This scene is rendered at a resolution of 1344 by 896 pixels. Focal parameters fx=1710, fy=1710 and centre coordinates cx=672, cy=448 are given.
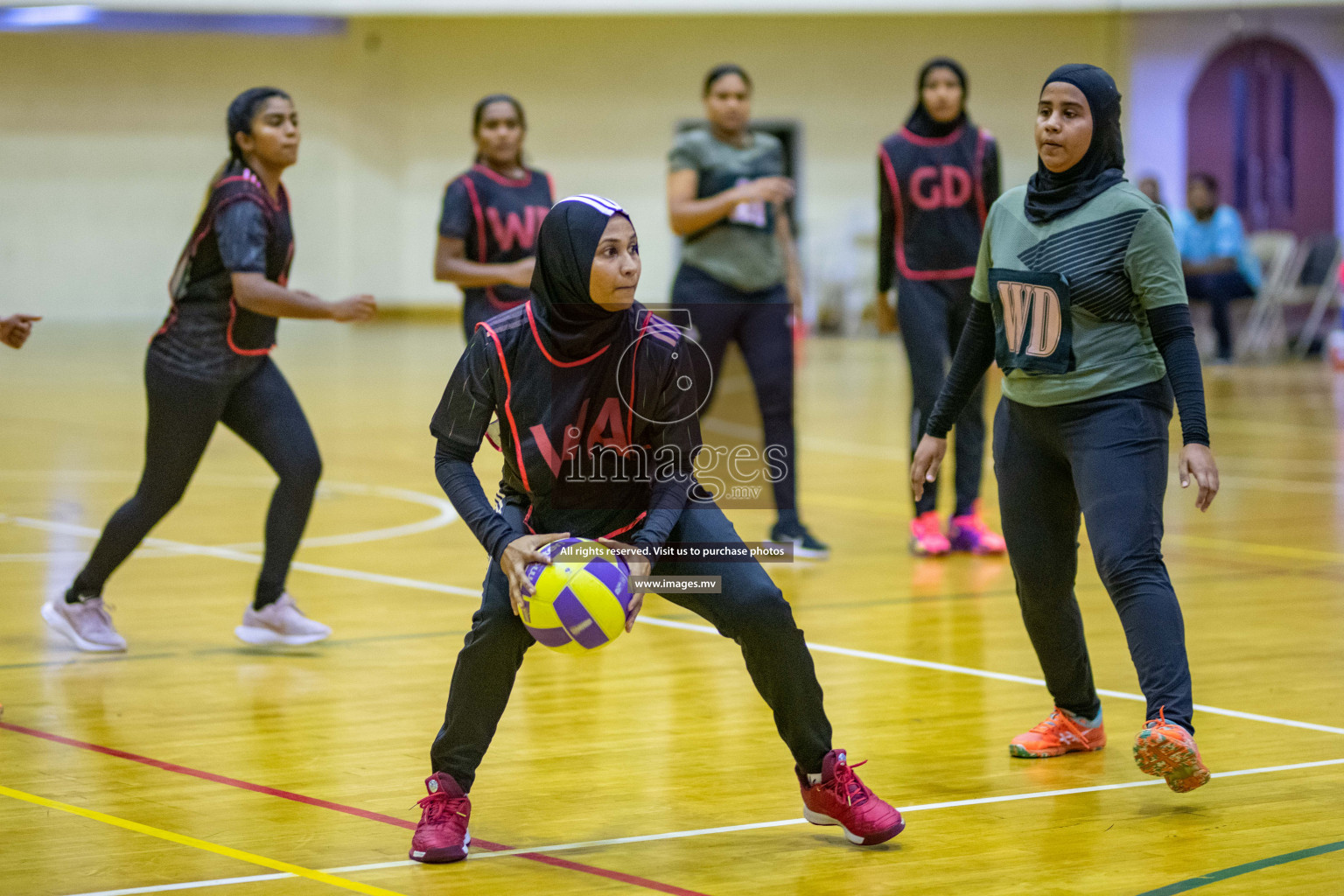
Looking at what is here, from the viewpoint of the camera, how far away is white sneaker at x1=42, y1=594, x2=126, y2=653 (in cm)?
597

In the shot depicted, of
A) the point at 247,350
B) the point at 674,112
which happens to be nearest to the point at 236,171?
the point at 247,350

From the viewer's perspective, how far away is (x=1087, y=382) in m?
Answer: 4.29

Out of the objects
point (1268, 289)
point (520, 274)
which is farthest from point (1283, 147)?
point (520, 274)

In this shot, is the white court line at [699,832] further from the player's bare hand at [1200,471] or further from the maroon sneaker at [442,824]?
the player's bare hand at [1200,471]

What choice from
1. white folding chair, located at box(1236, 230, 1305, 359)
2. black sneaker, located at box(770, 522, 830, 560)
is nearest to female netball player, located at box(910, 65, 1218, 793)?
Answer: black sneaker, located at box(770, 522, 830, 560)

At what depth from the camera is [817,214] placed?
2673 centimetres

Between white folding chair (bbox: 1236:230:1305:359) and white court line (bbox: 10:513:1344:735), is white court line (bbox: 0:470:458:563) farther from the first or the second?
white folding chair (bbox: 1236:230:1305:359)

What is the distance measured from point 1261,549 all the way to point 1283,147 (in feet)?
51.0

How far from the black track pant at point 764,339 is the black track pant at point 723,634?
3859 mm

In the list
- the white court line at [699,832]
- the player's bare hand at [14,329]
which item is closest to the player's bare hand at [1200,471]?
the white court line at [699,832]

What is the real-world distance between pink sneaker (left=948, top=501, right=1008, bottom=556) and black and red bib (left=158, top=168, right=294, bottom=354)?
11.6 ft

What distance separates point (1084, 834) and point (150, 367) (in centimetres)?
354

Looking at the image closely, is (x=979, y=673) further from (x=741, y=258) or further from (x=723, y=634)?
(x=741, y=258)

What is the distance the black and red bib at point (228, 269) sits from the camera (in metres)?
5.83
